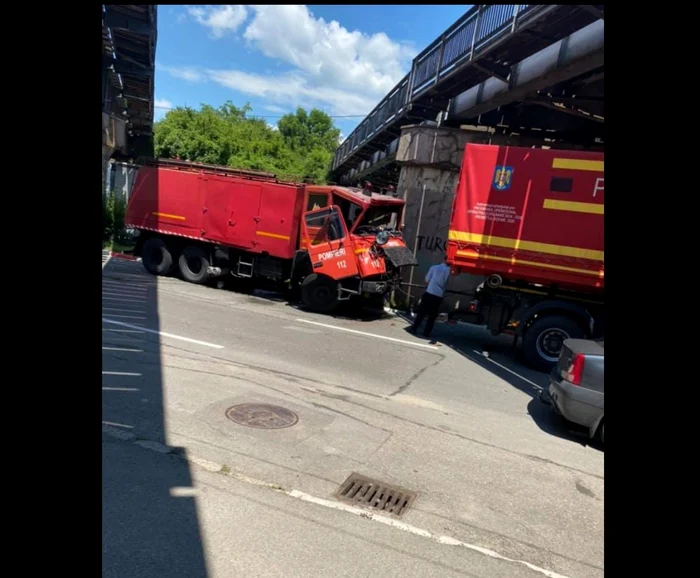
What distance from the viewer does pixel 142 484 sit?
3.93 meters

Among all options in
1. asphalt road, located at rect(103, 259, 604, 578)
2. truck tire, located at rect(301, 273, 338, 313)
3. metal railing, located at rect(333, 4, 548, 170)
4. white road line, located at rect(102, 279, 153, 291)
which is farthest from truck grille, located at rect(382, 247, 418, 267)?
→ white road line, located at rect(102, 279, 153, 291)

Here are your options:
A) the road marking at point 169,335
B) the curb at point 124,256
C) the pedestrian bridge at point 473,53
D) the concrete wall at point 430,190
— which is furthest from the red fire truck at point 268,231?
the road marking at point 169,335

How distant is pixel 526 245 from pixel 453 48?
19.5 ft

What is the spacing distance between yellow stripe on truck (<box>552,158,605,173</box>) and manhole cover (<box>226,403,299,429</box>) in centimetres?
666

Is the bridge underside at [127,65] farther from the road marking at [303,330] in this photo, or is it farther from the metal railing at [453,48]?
the metal railing at [453,48]

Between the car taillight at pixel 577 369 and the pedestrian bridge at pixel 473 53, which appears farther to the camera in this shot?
the pedestrian bridge at pixel 473 53

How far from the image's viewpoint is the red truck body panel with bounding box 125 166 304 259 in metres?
12.9

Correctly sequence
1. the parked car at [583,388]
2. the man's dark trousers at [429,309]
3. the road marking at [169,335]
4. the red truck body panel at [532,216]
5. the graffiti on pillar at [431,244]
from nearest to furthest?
the parked car at [583,388], the road marking at [169,335], the red truck body panel at [532,216], the man's dark trousers at [429,309], the graffiti on pillar at [431,244]

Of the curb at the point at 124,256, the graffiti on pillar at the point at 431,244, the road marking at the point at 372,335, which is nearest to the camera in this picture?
the road marking at the point at 372,335

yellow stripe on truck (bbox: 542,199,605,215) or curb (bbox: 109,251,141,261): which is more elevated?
yellow stripe on truck (bbox: 542,199,605,215)

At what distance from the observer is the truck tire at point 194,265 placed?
561 inches

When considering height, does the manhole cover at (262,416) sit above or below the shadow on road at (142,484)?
below

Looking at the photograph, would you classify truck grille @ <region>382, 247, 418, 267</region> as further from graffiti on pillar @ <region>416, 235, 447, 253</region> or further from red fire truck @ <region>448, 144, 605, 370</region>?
red fire truck @ <region>448, 144, 605, 370</region>
